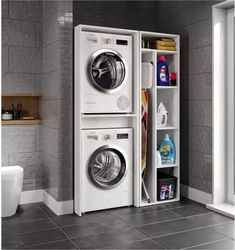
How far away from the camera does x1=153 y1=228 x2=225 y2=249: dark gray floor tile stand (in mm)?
2498

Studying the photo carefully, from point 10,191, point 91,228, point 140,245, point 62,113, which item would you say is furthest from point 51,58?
point 140,245

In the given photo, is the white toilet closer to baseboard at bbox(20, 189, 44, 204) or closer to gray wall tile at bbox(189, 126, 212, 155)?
baseboard at bbox(20, 189, 44, 204)

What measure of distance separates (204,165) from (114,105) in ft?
3.99

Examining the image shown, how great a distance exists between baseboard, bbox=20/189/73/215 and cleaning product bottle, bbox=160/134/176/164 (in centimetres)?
115

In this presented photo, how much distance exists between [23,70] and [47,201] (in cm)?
149

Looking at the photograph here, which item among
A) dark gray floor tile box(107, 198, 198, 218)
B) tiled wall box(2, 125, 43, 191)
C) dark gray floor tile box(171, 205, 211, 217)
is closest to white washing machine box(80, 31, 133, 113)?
tiled wall box(2, 125, 43, 191)

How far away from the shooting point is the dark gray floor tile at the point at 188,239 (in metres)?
2.50

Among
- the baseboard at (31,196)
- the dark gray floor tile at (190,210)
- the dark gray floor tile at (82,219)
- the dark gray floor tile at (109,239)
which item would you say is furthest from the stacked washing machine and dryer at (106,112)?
the baseboard at (31,196)

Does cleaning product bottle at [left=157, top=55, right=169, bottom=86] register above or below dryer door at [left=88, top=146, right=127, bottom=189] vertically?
above

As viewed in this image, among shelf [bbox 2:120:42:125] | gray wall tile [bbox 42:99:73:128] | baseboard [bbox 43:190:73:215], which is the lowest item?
baseboard [bbox 43:190:73:215]

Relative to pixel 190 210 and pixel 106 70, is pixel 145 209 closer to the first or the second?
pixel 190 210

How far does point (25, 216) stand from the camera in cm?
319

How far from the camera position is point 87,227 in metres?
2.87

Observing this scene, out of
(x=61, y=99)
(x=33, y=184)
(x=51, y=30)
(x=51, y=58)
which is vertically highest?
(x=51, y=30)
